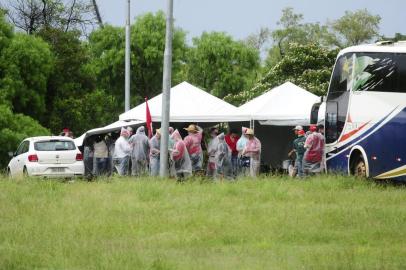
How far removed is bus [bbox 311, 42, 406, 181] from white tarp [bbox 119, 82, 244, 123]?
4.83m

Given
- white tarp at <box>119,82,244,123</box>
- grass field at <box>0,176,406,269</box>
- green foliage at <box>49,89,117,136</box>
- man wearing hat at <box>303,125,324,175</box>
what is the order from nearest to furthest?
grass field at <box>0,176,406,269</box>, man wearing hat at <box>303,125,324,175</box>, white tarp at <box>119,82,244,123</box>, green foliage at <box>49,89,117,136</box>

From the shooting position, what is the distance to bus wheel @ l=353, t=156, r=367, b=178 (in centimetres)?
2392

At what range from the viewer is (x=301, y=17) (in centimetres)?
8025

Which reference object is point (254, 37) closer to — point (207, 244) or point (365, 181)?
point (365, 181)

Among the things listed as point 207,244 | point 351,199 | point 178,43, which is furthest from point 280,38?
point 207,244

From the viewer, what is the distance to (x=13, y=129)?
39656mm

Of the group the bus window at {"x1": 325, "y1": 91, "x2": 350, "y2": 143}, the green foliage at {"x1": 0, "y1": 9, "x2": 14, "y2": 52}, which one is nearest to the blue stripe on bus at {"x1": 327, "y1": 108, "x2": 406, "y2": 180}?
the bus window at {"x1": 325, "y1": 91, "x2": 350, "y2": 143}

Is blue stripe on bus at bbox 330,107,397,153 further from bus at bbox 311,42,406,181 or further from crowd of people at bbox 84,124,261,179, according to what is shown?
crowd of people at bbox 84,124,261,179

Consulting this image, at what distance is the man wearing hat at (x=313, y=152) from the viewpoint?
25.4 metres

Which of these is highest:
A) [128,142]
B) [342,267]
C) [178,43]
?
[178,43]

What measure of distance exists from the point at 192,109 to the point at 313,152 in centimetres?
549

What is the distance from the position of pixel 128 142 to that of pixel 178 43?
34.9 m

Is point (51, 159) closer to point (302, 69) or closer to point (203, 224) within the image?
point (203, 224)

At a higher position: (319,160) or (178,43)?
(178,43)
